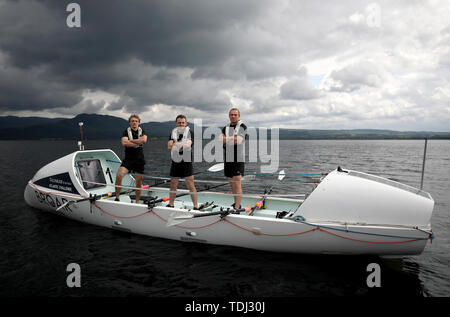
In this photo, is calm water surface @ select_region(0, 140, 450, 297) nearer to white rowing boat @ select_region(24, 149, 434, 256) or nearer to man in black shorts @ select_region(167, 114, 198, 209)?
white rowing boat @ select_region(24, 149, 434, 256)

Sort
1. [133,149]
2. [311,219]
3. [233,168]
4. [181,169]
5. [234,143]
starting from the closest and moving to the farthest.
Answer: [311,219] < [234,143] < [233,168] < [181,169] < [133,149]

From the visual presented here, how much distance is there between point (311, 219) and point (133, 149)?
5.56 meters

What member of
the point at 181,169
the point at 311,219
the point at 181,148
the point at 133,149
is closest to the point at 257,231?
the point at 311,219

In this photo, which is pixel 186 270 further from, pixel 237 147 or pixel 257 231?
pixel 237 147

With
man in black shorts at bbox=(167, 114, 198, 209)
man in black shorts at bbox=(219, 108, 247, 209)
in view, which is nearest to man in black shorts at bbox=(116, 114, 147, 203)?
man in black shorts at bbox=(167, 114, 198, 209)

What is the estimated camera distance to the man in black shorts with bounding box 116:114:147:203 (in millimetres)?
7420

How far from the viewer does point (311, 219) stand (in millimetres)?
5535

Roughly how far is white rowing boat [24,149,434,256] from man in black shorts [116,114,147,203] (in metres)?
1.07

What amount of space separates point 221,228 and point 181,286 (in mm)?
1654
